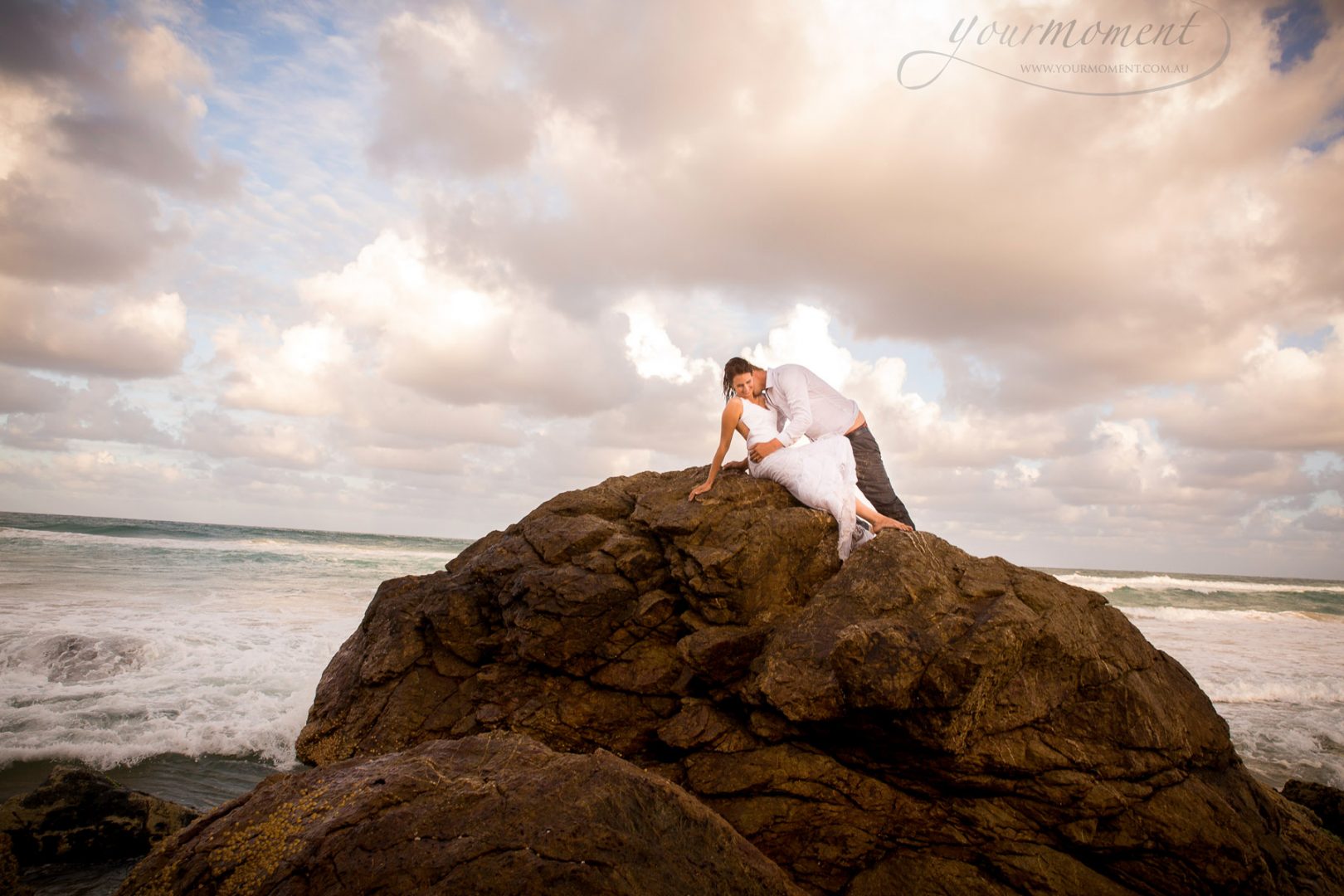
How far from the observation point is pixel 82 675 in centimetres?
1193

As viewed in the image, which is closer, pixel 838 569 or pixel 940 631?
pixel 940 631

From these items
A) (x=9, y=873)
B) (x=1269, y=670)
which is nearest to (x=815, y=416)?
(x=9, y=873)

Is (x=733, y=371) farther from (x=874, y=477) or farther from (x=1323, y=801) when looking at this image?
(x=1323, y=801)

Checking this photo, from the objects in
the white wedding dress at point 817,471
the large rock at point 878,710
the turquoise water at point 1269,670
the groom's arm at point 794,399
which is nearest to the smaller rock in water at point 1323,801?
the large rock at point 878,710

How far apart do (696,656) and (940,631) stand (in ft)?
7.69

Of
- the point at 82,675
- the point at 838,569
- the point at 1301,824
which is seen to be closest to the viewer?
the point at 1301,824

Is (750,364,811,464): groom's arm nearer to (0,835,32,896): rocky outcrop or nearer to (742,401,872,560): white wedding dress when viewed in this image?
(742,401,872,560): white wedding dress

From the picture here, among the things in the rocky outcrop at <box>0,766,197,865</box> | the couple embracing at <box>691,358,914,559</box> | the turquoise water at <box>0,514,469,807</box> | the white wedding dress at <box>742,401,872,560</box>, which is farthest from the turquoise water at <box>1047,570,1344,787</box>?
the turquoise water at <box>0,514,469,807</box>

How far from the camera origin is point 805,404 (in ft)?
26.4

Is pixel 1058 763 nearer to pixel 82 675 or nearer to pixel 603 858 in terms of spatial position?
pixel 603 858

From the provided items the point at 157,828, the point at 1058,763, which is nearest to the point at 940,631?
the point at 1058,763

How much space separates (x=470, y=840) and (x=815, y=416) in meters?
6.10

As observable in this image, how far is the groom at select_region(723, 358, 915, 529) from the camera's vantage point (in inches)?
316

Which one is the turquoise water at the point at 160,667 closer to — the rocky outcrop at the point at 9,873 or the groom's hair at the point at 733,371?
the rocky outcrop at the point at 9,873
